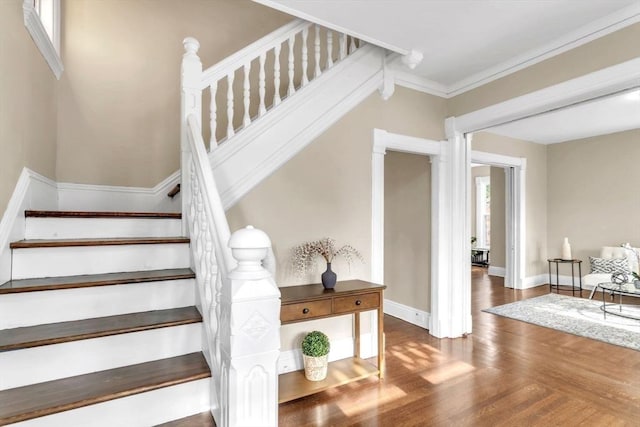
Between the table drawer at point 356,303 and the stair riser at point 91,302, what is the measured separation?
111 centimetres

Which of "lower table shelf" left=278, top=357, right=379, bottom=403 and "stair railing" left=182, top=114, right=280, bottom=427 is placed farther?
"lower table shelf" left=278, top=357, right=379, bottom=403

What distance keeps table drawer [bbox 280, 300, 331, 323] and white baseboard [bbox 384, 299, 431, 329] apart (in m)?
1.88

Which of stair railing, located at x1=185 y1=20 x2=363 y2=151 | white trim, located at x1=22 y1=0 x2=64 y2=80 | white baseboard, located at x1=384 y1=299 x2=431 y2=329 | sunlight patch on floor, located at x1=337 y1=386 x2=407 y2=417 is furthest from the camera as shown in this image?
white baseboard, located at x1=384 y1=299 x2=431 y2=329

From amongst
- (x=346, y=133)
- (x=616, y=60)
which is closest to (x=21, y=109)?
(x=346, y=133)

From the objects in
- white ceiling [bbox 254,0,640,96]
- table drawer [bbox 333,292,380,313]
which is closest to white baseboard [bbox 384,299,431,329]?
table drawer [bbox 333,292,380,313]

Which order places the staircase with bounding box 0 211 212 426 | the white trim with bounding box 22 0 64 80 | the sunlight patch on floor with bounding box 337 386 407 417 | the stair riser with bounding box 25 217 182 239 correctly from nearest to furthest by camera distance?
the staircase with bounding box 0 211 212 426 < the white trim with bounding box 22 0 64 80 < the stair riser with bounding box 25 217 182 239 < the sunlight patch on floor with bounding box 337 386 407 417

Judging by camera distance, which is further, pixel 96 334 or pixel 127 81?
pixel 127 81

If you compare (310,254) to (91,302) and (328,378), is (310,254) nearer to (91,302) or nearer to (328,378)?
(328,378)

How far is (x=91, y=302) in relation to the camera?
1602 millimetres

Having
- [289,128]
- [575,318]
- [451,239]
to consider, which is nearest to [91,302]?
[289,128]

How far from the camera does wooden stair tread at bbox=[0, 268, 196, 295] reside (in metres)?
1.47

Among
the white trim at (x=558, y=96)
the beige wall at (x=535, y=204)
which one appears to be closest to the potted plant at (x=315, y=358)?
the white trim at (x=558, y=96)

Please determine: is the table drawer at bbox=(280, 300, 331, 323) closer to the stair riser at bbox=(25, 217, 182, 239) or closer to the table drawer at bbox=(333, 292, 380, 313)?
the table drawer at bbox=(333, 292, 380, 313)

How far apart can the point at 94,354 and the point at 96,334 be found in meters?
0.09
